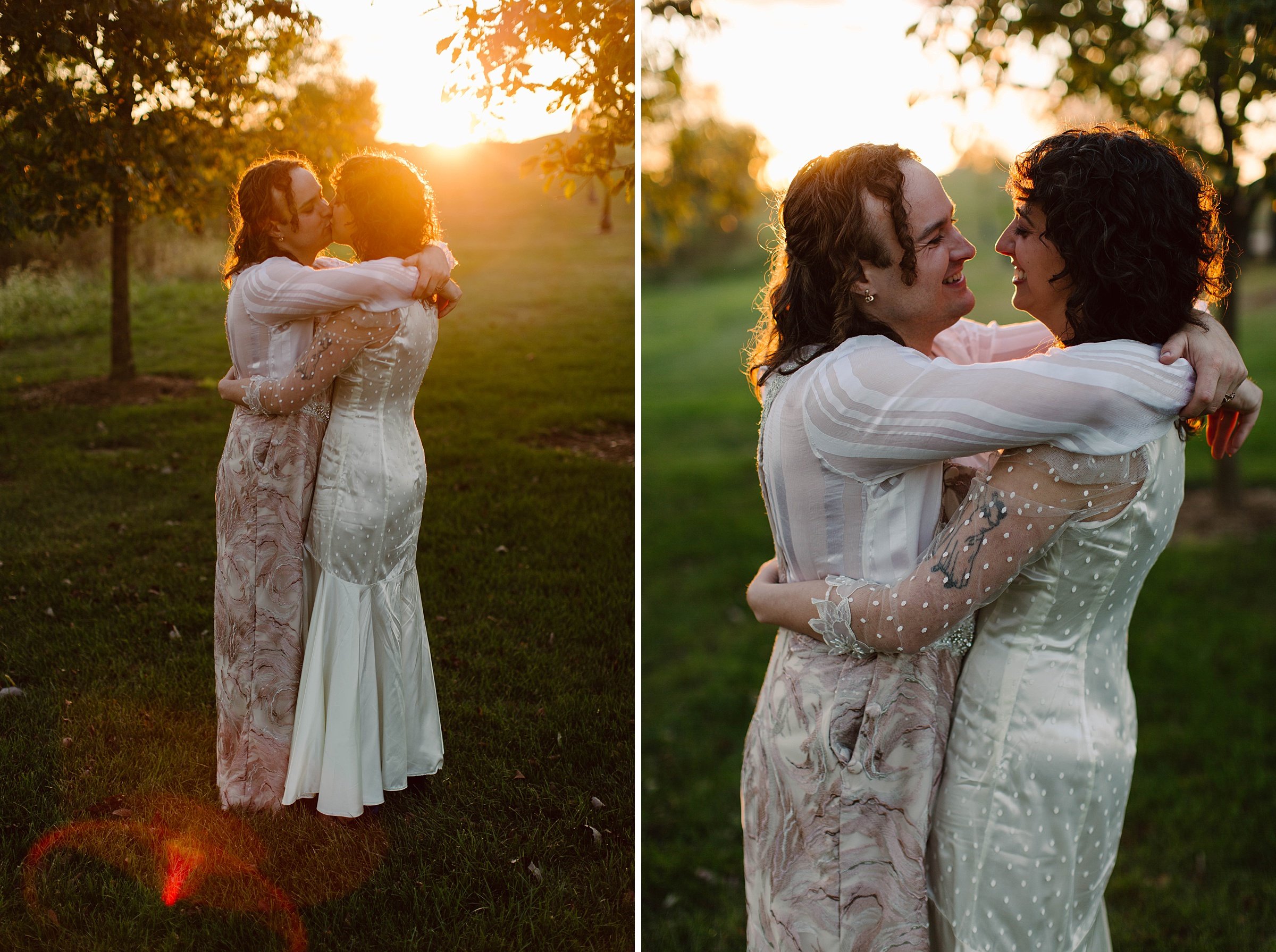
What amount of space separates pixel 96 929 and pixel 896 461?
1838 millimetres

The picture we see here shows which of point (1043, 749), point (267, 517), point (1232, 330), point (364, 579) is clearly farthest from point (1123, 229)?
point (1232, 330)

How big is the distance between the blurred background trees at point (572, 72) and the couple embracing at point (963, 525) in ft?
3.62

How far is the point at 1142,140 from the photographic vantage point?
1530 millimetres

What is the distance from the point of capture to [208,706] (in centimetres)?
232

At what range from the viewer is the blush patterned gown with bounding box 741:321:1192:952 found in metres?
1.43

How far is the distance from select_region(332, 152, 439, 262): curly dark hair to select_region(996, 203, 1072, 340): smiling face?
54.5 inches

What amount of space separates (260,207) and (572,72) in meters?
0.94

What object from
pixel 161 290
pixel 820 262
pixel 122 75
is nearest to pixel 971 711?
pixel 820 262

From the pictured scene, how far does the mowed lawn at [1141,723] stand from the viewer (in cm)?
329

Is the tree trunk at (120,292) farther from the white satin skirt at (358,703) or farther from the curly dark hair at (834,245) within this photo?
the curly dark hair at (834,245)

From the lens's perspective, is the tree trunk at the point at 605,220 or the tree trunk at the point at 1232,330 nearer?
the tree trunk at the point at 605,220

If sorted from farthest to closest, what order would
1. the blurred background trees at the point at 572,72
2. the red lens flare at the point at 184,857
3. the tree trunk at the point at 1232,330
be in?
the tree trunk at the point at 1232,330 < the blurred background trees at the point at 572,72 < the red lens flare at the point at 184,857

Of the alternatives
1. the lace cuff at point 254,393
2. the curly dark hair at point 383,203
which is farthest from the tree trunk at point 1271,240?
the lace cuff at point 254,393

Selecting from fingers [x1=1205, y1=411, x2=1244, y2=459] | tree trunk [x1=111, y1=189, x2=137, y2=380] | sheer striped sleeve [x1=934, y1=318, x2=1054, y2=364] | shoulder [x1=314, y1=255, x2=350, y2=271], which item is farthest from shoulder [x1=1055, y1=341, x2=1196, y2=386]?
tree trunk [x1=111, y1=189, x2=137, y2=380]
